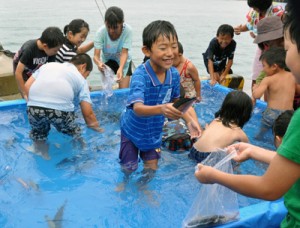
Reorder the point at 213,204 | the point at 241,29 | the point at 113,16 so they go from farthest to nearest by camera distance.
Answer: the point at 241,29 < the point at 113,16 < the point at 213,204

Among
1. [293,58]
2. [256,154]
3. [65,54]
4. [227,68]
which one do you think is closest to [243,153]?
[256,154]

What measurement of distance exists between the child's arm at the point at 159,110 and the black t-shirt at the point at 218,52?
347cm

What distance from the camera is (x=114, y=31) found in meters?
4.68

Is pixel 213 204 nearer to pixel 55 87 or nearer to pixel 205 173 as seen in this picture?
pixel 205 173

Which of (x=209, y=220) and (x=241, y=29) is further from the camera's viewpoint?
(x=241, y=29)

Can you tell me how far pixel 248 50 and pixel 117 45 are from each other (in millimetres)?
8817

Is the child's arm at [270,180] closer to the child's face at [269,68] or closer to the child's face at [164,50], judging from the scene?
the child's face at [164,50]

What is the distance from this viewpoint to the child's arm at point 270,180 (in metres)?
1.16

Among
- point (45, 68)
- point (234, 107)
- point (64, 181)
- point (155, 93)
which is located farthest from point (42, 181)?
point (234, 107)

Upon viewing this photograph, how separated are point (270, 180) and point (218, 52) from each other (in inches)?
184

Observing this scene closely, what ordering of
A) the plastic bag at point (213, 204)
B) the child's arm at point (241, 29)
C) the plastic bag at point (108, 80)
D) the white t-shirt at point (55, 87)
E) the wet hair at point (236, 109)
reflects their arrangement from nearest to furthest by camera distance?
the plastic bag at point (213, 204), the wet hair at point (236, 109), the white t-shirt at point (55, 87), the plastic bag at point (108, 80), the child's arm at point (241, 29)

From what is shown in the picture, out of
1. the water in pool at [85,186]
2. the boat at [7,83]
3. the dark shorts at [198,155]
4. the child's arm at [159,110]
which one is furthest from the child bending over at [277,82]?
the boat at [7,83]

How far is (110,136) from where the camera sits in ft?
13.2

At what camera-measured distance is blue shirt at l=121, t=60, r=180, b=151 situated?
2.55 meters
